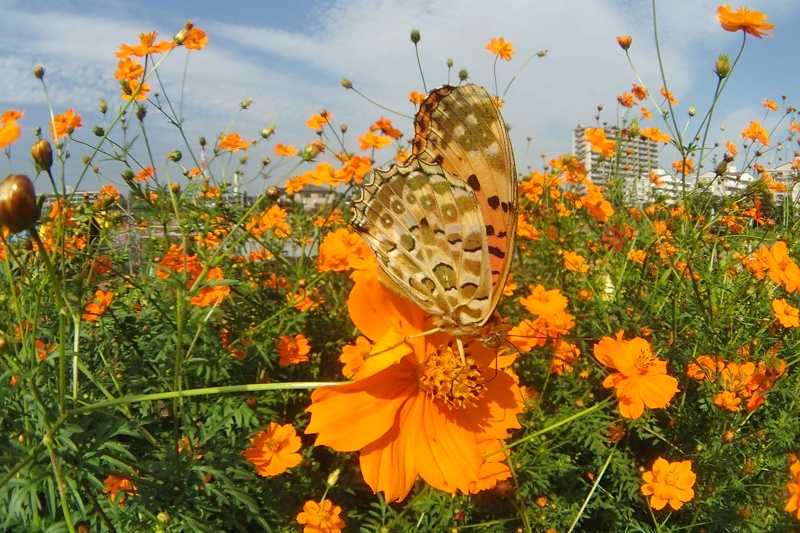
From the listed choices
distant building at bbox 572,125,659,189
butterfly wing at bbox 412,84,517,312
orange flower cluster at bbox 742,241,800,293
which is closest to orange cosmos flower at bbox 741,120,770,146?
distant building at bbox 572,125,659,189

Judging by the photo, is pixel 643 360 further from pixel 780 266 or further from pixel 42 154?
pixel 42 154

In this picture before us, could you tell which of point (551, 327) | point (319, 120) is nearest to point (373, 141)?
point (319, 120)

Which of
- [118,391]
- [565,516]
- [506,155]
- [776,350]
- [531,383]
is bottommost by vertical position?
[565,516]

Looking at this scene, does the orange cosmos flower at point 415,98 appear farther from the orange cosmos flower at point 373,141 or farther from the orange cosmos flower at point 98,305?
the orange cosmos flower at point 98,305

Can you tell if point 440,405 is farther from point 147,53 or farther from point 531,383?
point 147,53

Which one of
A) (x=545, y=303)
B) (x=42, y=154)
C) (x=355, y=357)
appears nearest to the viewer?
(x=42, y=154)

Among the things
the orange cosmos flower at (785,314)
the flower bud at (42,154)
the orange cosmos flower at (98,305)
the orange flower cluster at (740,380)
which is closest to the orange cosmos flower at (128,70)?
the orange cosmos flower at (98,305)

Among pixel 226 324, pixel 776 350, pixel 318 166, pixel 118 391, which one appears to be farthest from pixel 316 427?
pixel 776 350

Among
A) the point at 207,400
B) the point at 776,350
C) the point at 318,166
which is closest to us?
the point at 207,400
